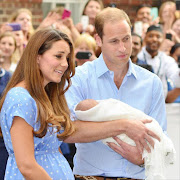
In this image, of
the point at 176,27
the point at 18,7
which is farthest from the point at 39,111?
the point at 18,7


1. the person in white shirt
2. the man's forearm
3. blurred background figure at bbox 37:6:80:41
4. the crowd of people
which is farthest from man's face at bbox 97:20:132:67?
blurred background figure at bbox 37:6:80:41

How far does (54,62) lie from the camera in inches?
88.0

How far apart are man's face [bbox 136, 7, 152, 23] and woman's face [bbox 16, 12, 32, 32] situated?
70.6 inches

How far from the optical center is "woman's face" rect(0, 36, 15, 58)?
5105 mm

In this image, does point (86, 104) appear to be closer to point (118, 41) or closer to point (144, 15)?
point (118, 41)

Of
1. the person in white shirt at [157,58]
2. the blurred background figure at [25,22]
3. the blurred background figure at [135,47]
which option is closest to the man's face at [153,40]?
the person in white shirt at [157,58]

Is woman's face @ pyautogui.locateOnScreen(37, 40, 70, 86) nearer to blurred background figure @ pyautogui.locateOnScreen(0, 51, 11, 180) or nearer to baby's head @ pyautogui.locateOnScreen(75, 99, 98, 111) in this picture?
baby's head @ pyautogui.locateOnScreen(75, 99, 98, 111)

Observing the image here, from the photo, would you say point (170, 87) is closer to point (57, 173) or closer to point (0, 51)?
point (0, 51)

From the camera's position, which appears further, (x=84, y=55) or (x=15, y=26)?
(x=15, y=26)

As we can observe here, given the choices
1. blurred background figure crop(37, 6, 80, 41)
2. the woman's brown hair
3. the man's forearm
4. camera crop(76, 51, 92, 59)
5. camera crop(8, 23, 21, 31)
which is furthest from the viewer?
blurred background figure crop(37, 6, 80, 41)

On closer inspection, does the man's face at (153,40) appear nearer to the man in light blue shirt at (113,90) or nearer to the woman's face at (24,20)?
the woman's face at (24,20)

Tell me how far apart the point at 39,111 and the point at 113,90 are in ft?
1.91

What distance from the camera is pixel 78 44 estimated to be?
4.90 meters

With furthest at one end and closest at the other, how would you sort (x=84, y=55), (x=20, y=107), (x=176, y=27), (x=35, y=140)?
(x=176, y=27) < (x=84, y=55) < (x=35, y=140) < (x=20, y=107)
